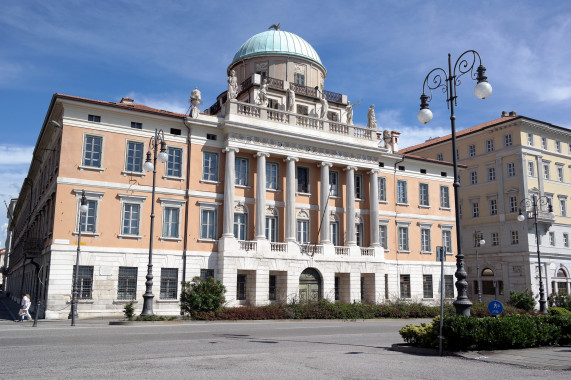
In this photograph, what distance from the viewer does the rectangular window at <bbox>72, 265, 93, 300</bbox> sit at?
29859 mm

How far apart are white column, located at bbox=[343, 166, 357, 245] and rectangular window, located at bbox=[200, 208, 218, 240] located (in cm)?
1043

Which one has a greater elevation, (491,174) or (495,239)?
(491,174)

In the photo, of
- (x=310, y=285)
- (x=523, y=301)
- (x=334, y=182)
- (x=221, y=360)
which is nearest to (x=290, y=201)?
(x=334, y=182)

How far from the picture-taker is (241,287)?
35188mm

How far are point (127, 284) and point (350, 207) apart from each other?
1721 centimetres

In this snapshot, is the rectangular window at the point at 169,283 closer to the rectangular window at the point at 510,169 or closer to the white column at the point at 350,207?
the white column at the point at 350,207

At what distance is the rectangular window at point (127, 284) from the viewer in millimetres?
31109

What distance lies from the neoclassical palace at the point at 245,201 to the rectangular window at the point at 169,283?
7 cm

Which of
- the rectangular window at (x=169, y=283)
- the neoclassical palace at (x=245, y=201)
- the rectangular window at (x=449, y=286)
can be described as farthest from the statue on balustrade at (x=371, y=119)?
the rectangular window at (x=169, y=283)

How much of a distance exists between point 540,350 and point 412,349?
367 cm

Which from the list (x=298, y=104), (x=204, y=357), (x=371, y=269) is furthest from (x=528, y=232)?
(x=204, y=357)

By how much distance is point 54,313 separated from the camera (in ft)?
94.3

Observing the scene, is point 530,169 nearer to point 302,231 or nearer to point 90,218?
point 302,231

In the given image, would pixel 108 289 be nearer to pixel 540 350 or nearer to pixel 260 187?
pixel 260 187
